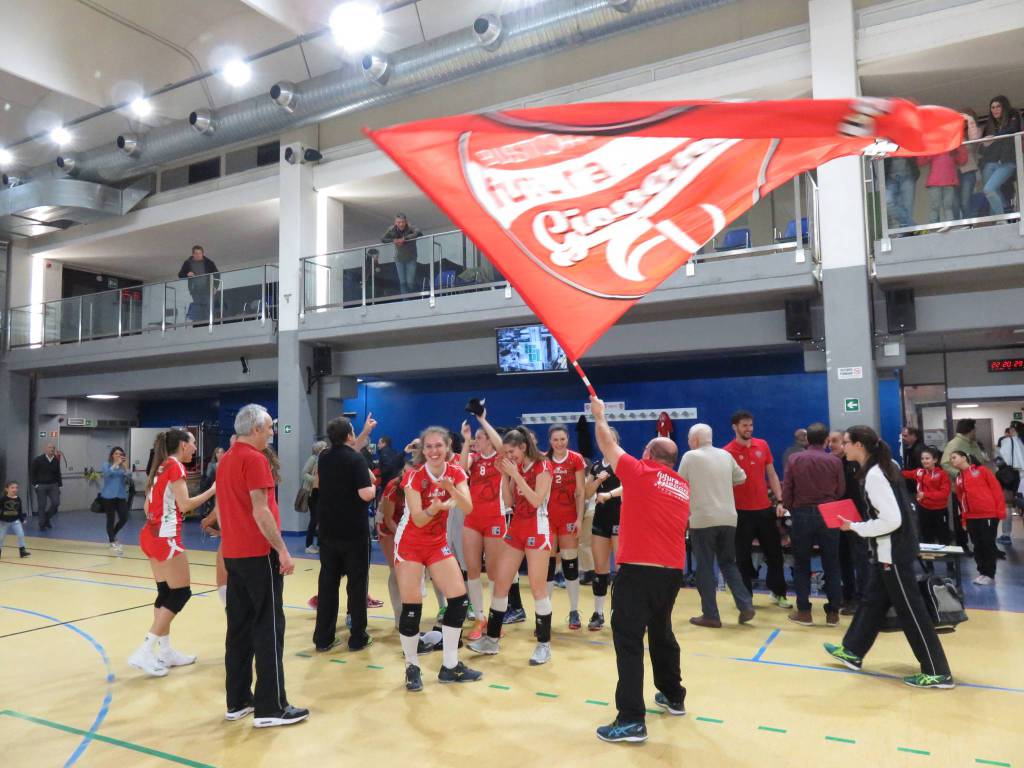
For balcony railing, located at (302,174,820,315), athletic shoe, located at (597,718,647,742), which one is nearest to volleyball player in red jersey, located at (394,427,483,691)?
athletic shoe, located at (597,718,647,742)

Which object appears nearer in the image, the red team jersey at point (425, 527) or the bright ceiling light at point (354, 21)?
the red team jersey at point (425, 527)

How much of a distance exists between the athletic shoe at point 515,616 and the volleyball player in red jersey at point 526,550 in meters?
0.99

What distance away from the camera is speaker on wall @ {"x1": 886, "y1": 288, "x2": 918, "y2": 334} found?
9.34 m

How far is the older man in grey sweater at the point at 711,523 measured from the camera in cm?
635

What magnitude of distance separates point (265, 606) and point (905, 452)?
980 cm

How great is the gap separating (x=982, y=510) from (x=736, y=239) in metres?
4.61

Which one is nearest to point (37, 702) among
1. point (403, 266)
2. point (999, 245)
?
point (403, 266)

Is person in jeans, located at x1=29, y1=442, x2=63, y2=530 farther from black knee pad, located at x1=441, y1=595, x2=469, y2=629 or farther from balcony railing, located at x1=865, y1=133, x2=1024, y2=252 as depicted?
balcony railing, located at x1=865, y1=133, x2=1024, y2=252

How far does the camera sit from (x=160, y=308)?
15.2 metres

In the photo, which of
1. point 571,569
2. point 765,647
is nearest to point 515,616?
point 571,569

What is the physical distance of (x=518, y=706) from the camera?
4.46 meters

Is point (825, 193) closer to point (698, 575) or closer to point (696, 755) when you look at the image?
point (698, 575)

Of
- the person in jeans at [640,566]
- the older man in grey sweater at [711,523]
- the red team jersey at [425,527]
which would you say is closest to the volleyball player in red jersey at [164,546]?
the red team jersey at [425,527]

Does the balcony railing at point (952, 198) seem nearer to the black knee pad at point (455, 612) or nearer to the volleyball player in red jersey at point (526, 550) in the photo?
the volleyball player in red jersey at point (526, 550)
